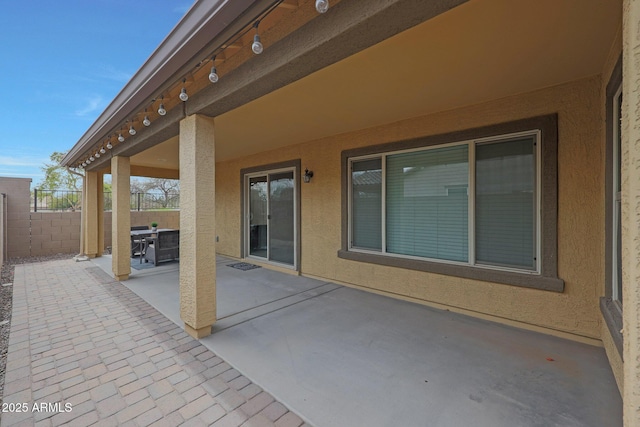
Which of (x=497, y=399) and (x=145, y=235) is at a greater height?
(x=145, y=235)

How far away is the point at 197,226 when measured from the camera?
314cm

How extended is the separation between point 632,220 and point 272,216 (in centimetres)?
615

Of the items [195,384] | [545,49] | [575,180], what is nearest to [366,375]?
[195,384]

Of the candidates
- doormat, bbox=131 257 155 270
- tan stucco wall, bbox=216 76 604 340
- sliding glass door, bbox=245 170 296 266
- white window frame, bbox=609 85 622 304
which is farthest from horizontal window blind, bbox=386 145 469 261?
doormat, bbox=131 257 155 270

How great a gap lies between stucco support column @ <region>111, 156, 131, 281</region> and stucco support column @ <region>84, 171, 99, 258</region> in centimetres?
313

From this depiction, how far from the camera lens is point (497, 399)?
211 centimetres

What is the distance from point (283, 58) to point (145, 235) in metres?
7.37

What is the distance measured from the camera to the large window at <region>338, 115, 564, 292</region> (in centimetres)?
321

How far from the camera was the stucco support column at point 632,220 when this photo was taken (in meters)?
0.98

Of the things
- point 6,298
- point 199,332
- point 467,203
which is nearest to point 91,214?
point 6,298

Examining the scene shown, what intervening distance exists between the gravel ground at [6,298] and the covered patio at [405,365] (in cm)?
147

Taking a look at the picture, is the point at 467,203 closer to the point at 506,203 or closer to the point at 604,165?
the point at 506,203

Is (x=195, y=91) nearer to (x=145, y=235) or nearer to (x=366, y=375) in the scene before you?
(x=366, y=375)

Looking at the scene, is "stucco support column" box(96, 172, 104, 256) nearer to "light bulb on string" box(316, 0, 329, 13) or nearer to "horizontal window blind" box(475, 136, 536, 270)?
"light bulb on string" box(316, 0, 329, 13)
